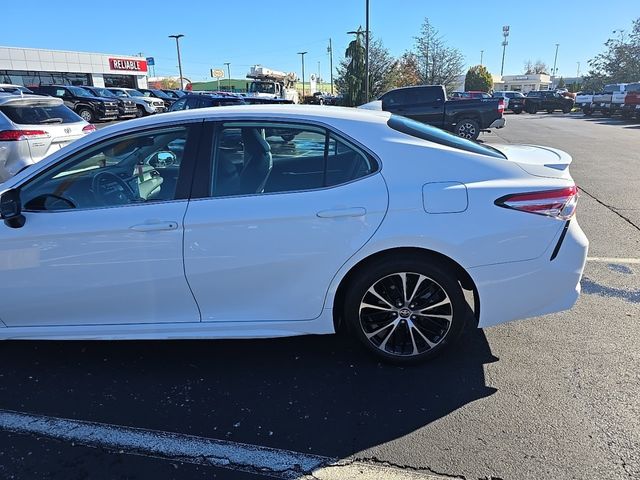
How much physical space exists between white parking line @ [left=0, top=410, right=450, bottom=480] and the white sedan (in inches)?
24.3

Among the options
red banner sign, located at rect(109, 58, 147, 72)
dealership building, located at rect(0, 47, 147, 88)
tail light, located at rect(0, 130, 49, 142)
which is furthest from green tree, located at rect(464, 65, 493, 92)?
tail light, located at rect(0, 130, 49, 142)

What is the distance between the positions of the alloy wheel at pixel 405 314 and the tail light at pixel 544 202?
0.65 m

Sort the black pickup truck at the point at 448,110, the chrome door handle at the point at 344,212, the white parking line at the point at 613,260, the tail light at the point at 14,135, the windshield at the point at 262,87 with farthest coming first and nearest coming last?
the windshield at the point at 262,87 → the black pickup truck at the point at 448,110 → the tail light at the point at 14,135 → the white parking line at the point at 613,260 → the chrome door handle at the point at 344,212

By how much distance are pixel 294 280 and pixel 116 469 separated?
134 centimetres

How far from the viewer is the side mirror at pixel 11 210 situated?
2.94 metres

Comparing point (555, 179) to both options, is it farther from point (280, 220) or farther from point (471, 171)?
point (280, 220)

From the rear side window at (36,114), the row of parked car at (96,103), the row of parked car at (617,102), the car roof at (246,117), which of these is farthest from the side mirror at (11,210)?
the row of parked car at (617,102)

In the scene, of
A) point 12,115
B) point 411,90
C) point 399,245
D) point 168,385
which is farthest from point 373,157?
point 411,90

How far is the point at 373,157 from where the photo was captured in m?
2.98

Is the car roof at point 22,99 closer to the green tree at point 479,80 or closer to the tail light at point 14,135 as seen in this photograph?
the tail light at point 14,135

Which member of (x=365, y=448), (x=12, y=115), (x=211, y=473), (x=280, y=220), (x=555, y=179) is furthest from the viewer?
(x=12, y=115)

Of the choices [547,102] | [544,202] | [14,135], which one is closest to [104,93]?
[14,135]

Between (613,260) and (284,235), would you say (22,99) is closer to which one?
(284,235)

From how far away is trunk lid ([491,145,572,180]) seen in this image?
10.3 feet
